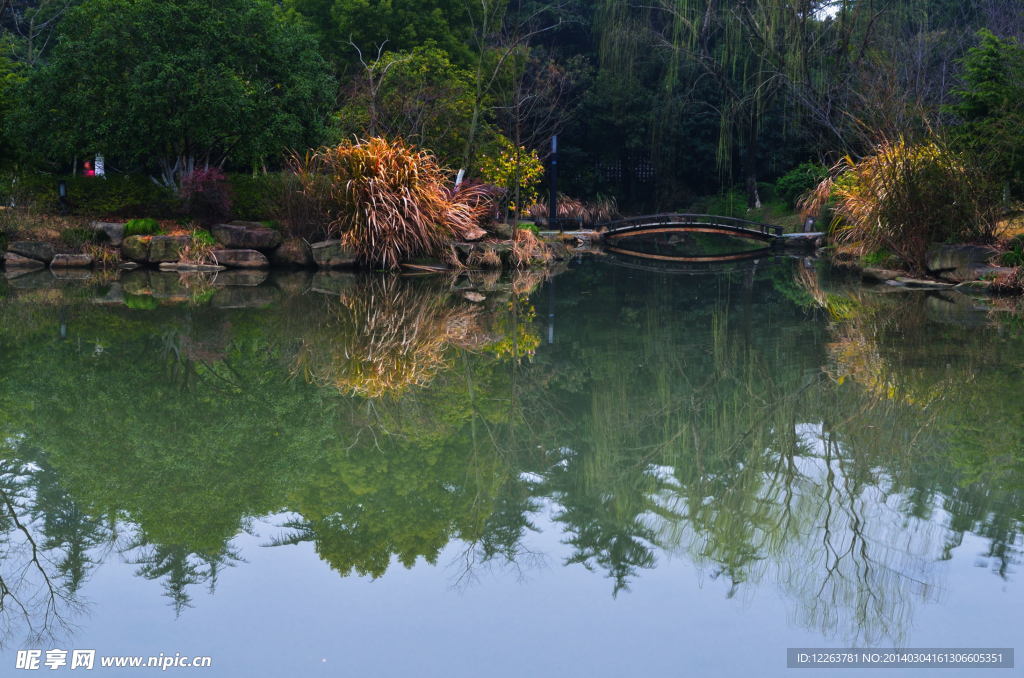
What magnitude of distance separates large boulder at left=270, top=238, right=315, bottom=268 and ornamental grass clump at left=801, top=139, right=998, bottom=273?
9491 mm

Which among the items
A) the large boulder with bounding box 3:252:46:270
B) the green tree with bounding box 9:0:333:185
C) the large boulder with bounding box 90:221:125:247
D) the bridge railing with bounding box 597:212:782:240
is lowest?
the large boulder with bounding box 3:252:46:270

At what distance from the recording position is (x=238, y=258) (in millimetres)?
17359

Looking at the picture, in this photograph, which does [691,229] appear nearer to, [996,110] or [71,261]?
[996,110]

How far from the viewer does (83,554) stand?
392 centimetres

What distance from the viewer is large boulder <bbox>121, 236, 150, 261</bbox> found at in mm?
17500

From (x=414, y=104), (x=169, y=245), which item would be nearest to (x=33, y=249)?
(x=169, y=245)

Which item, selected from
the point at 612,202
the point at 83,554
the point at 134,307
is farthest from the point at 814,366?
the point at 612,202

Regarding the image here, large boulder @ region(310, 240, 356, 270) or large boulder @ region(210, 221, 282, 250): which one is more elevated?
large boulder @ region(210, 221, 282, 250)

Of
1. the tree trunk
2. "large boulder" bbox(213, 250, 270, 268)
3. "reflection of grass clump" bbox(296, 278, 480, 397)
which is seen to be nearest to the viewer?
"reflection of grass clump" bbox(296, 278, 480, 397)

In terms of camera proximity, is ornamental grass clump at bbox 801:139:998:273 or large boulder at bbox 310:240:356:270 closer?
ornamental grass clump at bbox 801:139:998:273

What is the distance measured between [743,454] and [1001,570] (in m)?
1.69

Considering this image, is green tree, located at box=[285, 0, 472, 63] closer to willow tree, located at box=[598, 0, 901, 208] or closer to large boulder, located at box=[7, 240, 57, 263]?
willow tree, located at box=[598, 0, 901, 208]

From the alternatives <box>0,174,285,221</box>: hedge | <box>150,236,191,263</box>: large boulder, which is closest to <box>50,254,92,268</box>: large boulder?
<box>150,236,191,263</box>: large boulder

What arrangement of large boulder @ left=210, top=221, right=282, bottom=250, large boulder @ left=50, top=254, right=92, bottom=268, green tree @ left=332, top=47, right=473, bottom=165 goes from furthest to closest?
1. green tree @ left=332, top=47, right=473, bottom=165
2. large boulder @ left=210, top=221, right=282, bottom=250
3. large boulder @ left=50, top=254, right=92, bottom=268
